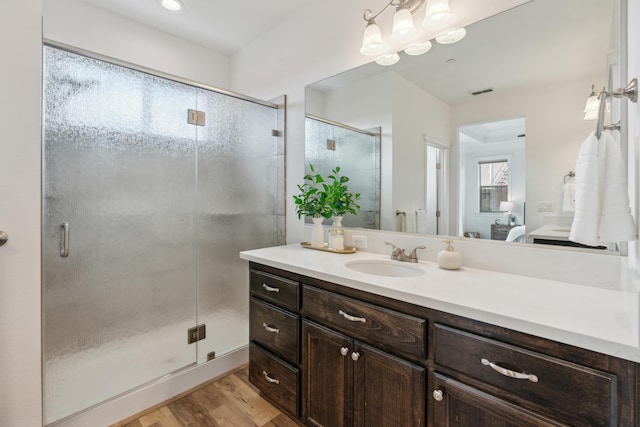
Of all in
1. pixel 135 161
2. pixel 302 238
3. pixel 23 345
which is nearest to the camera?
pixel 23 345

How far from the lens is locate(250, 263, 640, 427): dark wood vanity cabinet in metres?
0.70

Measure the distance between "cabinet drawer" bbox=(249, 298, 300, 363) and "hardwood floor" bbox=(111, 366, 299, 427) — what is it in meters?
0.40

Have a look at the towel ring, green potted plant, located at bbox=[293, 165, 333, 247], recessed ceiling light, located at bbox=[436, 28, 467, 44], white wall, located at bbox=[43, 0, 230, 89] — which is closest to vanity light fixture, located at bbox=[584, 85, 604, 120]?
the towel ring

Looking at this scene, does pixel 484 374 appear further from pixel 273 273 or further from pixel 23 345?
pixel 23 345

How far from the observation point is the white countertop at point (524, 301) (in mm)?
691

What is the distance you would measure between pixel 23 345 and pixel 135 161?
98 cm

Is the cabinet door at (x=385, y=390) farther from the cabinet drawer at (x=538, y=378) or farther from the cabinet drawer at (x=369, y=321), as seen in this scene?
the cabinet drawer at (x=538, y=378)

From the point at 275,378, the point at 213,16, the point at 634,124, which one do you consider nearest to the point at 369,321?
the point at 275,378

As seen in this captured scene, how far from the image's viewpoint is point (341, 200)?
185cm

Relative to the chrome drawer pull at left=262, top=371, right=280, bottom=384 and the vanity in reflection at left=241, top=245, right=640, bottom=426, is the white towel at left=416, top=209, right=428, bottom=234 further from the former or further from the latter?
the chrome drawer pull at left=262, top=371, right=280, bottom=384

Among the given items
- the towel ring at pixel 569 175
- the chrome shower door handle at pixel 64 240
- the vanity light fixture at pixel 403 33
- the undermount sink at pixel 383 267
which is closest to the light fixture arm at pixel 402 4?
the vanity light fixture at pixel 403 33

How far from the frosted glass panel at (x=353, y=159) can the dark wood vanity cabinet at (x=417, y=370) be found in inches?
26.3

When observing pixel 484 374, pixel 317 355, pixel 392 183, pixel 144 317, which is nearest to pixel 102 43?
pixel 144 317

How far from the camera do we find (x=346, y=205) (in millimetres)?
1875
